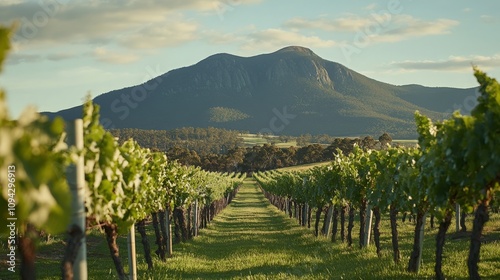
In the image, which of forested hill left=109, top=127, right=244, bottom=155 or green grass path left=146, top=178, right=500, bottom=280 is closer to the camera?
green grass path left=146, top=178, right=500, bottom=280

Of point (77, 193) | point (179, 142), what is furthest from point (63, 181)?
point (179, 142)

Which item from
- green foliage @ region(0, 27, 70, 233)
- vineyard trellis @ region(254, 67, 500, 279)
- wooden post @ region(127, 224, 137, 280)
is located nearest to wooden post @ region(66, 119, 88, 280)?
green foliage @ region(0, 27, 70, 233)

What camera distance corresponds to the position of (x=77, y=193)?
211 inches

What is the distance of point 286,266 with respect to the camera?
1591 cm

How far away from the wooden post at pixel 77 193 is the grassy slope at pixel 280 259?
8213mm

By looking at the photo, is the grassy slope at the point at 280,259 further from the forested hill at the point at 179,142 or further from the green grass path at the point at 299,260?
the forested hill at the point at 179,142

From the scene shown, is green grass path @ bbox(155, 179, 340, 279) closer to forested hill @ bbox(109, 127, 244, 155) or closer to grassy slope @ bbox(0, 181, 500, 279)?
grassy slope @ bbox(0, 181, 500, 279)

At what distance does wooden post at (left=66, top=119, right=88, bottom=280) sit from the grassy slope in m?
8.21

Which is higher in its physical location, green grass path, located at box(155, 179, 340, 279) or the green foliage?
the green foliage

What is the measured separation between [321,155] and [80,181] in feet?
386

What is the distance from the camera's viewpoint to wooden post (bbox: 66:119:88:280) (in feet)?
17.3

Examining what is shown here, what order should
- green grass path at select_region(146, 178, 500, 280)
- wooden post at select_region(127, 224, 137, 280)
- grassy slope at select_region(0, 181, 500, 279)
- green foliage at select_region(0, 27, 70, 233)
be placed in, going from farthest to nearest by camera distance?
grassy slope at select_region(0, 181, 500, 279), green grass path at select_region(146, 178, 500, 280), wooden post at select_region(127, 224, 137, 280), green foliage at select_region(0, 27, 70, 233)

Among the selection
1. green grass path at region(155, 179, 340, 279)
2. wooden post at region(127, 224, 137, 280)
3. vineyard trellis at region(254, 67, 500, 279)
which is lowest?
green grass path at region(155, 179, 340, 279)

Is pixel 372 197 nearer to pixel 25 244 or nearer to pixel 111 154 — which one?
pixel 111 154
